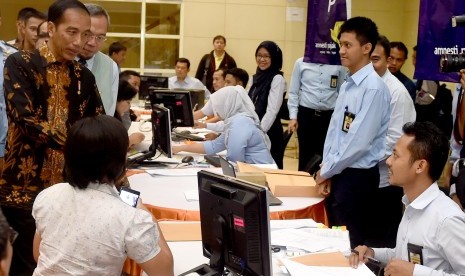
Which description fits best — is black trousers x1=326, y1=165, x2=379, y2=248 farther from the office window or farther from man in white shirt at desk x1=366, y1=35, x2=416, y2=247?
the office window

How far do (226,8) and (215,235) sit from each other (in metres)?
8.03

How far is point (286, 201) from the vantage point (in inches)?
128

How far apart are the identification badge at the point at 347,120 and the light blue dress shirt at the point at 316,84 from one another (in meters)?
2.39

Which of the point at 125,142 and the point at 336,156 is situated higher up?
the point at 125,142

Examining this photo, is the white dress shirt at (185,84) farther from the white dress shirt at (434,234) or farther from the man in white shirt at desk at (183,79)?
the white dress shirt at (434,234)

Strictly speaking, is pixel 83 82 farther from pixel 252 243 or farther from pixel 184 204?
pixel 252 243

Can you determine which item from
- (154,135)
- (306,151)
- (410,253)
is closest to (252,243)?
(410,253)

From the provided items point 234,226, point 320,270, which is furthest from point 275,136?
point 234,226

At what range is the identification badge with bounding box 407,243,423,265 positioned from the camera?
2379 millimetres

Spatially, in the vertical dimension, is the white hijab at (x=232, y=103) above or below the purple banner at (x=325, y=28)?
below

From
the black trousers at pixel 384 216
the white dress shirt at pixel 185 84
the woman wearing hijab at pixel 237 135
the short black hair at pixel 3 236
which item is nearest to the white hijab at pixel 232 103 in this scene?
the woman wearing hijab at pixel 237 135

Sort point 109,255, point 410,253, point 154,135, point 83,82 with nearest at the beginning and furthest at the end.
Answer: point 109,255 < point 410,253 < point 83,82 < point 154,135

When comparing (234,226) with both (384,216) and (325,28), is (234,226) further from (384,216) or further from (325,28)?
(325,28)

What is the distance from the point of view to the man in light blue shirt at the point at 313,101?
5887 mm
